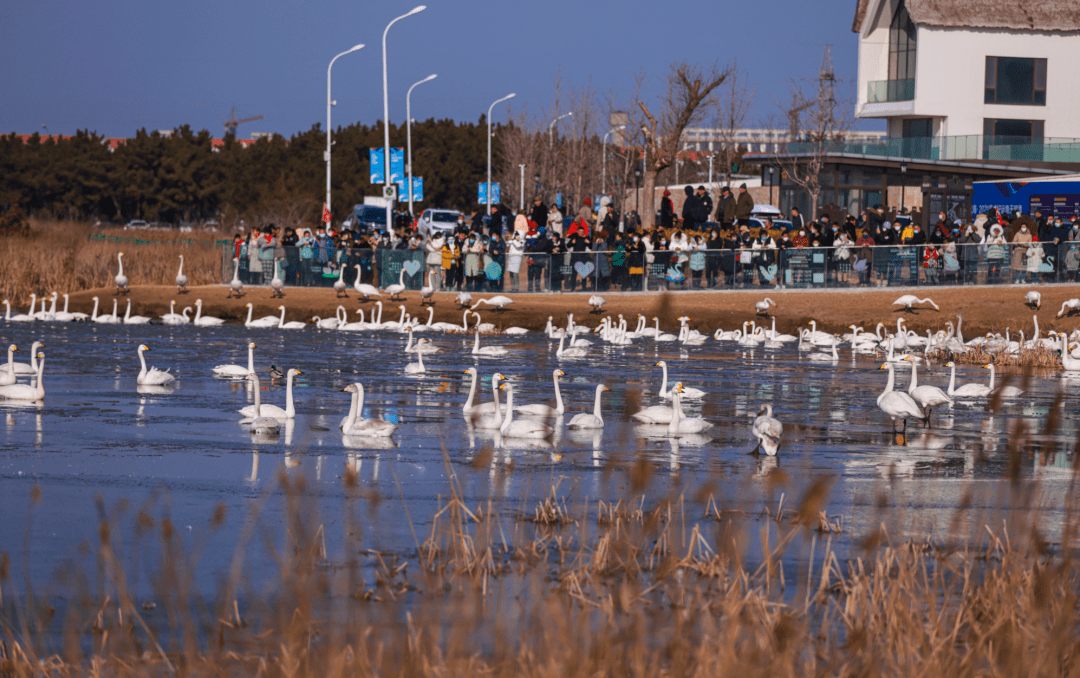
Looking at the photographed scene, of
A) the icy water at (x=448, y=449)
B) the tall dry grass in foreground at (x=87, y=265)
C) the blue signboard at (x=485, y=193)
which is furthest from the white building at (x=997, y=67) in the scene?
the icy water at (x=448, y=449)

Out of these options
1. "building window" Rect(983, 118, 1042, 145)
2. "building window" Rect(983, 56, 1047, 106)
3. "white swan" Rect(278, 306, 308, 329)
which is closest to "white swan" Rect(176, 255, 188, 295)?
"white swan" Rect(278, 306, 308, 329)

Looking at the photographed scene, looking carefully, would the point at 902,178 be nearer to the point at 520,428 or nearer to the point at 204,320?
the point at 204,320

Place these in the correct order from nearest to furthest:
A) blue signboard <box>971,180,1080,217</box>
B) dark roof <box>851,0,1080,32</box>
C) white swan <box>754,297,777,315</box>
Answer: white swan <box>754,297,777,315</box>, blue signboard <box>971,180,1080,217</box>, dark roof <box>851,0,1080,32</box>

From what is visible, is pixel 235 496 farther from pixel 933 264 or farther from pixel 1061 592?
pixel 933 264

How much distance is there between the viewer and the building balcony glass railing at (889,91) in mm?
56125

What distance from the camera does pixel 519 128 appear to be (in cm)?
7419

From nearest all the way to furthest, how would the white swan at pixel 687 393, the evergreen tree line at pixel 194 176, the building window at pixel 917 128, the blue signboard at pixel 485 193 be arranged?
the white swan at pixel 687 393 → the building window at pixel 917 128 → the blue signboard at pixel 485 193 → the evergreen tree line at pixel 194 176

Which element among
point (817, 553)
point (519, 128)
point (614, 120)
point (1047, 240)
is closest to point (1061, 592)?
point (817, 553)

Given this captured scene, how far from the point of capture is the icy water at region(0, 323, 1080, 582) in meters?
9.88

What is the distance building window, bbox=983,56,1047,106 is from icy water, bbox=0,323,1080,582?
113 ft

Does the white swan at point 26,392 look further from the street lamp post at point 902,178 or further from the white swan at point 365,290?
the street lamp post at point 902,178

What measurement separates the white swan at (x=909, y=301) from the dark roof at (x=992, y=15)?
28537 mm

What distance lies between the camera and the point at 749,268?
3038 cm

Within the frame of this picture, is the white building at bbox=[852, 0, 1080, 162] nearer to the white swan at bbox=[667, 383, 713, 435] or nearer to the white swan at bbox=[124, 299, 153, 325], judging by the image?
the white swan at bbox=[124, 299, 153, 325]
